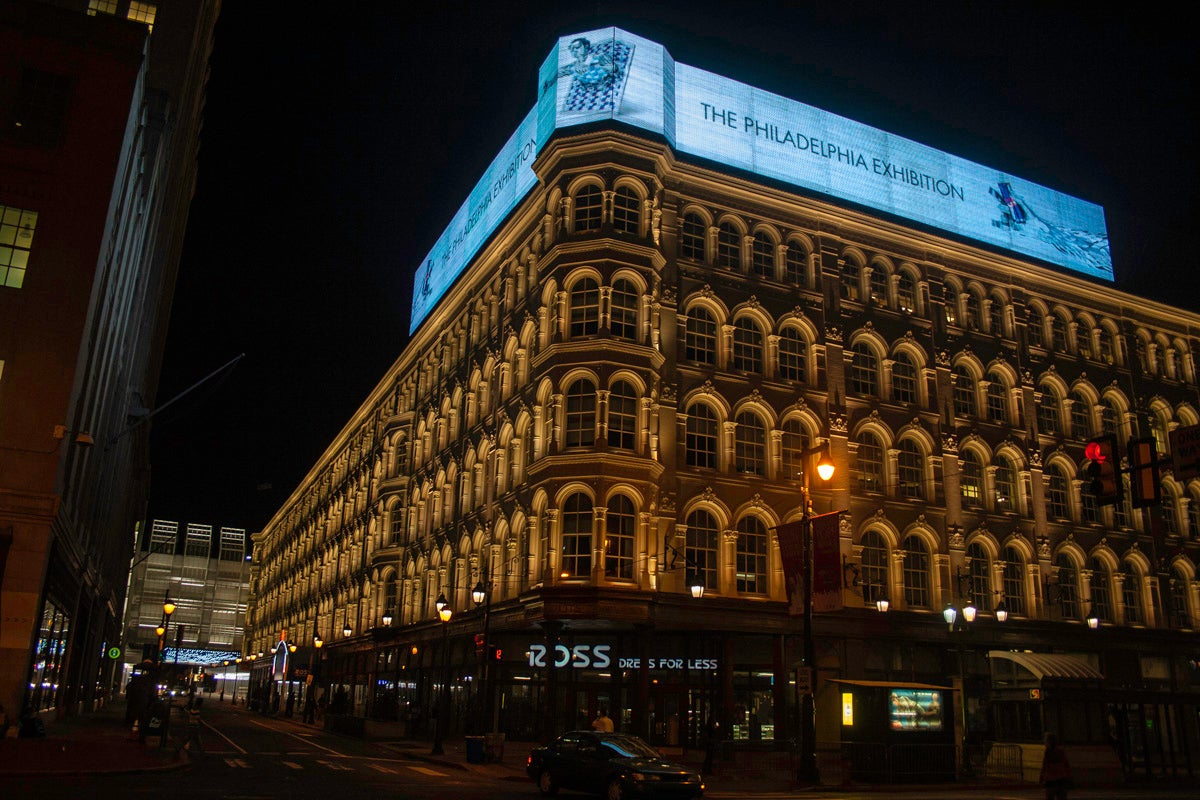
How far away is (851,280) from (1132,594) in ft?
71.5

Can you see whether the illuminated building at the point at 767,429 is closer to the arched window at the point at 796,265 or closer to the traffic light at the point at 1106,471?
the arched window at the point at 796,265

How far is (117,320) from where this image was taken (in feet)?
123

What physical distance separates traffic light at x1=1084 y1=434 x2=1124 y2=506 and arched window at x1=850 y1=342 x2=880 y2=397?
27066 mm

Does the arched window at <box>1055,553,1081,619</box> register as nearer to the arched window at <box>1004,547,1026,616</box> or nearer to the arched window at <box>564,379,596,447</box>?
the arched window at <box>1004,547,1026,616</box>

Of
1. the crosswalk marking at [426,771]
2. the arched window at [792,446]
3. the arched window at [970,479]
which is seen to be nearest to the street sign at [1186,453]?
the crosswalk marking at [426,771]

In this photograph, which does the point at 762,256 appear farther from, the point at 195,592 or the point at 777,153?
the point at 195,592

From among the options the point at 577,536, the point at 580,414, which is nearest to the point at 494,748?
the point at 577,536

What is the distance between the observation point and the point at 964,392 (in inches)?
1834

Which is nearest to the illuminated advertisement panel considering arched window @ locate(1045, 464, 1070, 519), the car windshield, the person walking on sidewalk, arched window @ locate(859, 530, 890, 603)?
the person walking on sidewalk

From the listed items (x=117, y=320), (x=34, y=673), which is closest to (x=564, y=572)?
(x=34, y=673)

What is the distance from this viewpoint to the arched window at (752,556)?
125 feet

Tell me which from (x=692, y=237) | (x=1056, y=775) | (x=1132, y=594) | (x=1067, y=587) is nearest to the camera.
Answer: (x=1056, y=775)

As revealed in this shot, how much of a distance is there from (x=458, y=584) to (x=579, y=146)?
2235 cm

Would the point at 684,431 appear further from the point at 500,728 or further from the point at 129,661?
the point at 129,661
